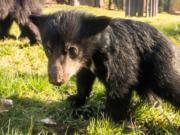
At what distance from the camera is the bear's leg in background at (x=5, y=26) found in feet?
20.0

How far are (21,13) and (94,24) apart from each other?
12.8 feet

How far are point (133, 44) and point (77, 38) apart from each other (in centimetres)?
83

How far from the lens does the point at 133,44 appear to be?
2.95m

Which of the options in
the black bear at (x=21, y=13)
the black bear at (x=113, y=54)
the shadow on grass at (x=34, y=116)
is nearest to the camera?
the black bear at (x=113, y=54)

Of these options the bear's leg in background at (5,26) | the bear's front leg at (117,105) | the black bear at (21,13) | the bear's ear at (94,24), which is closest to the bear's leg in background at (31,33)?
the black bear at (21,13)

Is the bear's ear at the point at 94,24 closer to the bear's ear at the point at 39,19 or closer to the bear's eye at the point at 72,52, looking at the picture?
the bear's eye at the point at 72,52

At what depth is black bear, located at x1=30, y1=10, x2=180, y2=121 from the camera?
2564 mm

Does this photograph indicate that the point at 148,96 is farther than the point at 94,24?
Yes

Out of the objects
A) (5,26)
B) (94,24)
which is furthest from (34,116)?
(5,26)

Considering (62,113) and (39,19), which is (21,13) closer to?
(39,19)

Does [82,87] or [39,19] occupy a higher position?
[39,19]

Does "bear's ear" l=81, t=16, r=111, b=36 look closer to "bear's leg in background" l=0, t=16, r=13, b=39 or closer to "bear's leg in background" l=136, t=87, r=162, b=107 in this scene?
"bear's leg in background" l=136, t=87, r=162, b=107

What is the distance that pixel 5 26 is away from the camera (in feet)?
20.6

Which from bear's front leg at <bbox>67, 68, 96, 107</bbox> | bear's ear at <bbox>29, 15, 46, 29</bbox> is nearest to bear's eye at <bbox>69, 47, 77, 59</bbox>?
bear's ear at <bbox>29, 15, 46, 29</bbox>
